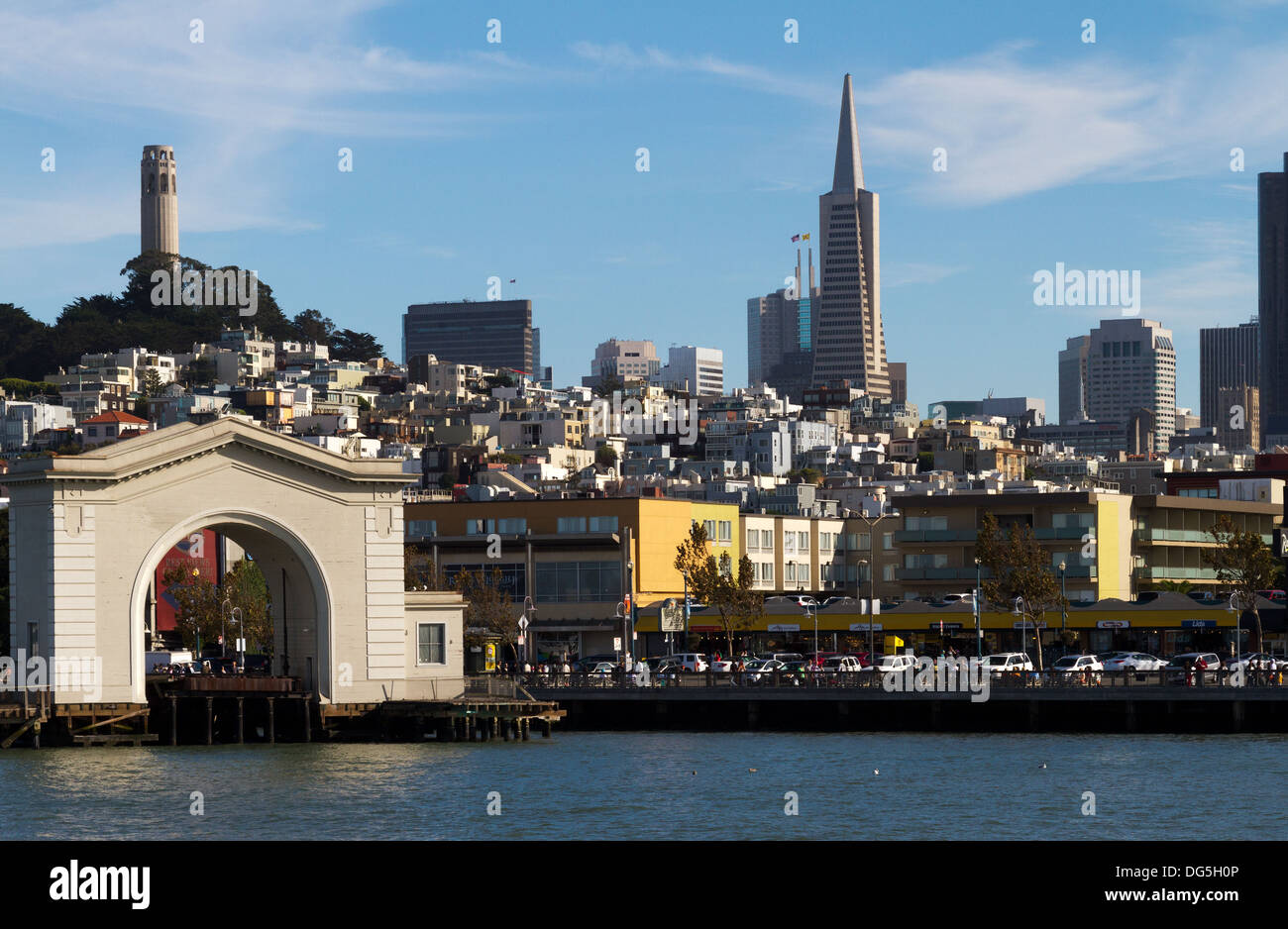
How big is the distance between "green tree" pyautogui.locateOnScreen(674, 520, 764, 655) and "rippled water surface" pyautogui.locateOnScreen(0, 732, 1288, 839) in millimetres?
27976

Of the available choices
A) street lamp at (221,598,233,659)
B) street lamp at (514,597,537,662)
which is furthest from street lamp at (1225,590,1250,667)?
street lamp at (221,598,233,659)

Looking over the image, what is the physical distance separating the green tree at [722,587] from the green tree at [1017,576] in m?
11.1

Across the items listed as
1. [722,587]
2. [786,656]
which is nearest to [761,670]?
[722,587]

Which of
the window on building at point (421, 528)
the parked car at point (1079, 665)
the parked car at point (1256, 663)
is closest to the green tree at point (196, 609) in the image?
the window on building at point (421, 528)

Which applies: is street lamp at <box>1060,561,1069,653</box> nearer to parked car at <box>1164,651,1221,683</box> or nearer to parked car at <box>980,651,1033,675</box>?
parked car at <box>1164,651,1221,683</box>

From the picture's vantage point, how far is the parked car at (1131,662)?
272 feet

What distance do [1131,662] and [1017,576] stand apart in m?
5.91

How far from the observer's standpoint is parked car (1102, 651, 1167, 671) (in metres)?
82.8

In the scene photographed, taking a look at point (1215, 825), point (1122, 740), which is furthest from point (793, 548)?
point (1215, 825)

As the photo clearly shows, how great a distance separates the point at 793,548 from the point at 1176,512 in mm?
23025

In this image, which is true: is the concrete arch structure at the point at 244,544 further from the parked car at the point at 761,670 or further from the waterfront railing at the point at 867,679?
the parked car at the point at 761,670

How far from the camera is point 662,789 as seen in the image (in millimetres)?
47906
